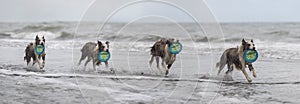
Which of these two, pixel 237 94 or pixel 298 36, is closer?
pixel 237 94

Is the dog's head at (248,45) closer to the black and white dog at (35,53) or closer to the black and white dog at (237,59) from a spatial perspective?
the black and white dog at (237,59)

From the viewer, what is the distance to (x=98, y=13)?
3.67 meters

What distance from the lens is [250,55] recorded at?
6168mm

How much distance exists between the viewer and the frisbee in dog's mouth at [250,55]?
612cm

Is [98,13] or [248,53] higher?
[98,13]

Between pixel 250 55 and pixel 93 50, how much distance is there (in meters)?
2.81

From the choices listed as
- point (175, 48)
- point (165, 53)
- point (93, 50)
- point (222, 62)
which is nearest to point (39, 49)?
point (93, 50)

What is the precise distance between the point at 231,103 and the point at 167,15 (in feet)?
5.56

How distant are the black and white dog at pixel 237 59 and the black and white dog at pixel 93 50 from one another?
1999 mm

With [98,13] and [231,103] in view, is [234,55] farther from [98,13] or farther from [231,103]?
[98,13]

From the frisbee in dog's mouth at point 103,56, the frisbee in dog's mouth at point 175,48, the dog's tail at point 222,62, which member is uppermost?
the frisbee in dog's mouth at point 175,48

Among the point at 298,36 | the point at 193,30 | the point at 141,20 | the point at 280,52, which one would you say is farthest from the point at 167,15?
the point at 298,36

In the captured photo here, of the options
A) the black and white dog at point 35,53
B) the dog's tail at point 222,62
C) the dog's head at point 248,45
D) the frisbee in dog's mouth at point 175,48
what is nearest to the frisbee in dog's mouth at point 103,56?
the frisbee in dog's mouth at point 175,48

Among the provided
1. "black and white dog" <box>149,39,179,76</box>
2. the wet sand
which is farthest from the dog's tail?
"black and white dog" <box>149,39,179,76</box>
